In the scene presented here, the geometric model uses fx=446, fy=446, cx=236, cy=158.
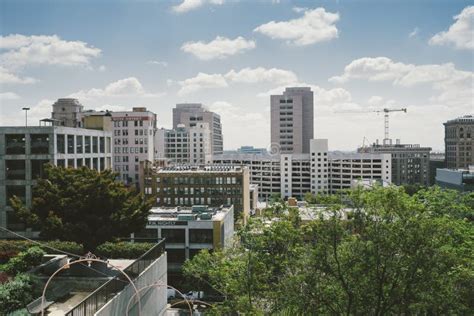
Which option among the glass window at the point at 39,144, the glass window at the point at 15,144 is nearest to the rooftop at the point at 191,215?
the glass window at the point at 39,144

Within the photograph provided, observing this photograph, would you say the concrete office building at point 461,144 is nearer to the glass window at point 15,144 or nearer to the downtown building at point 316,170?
the downtown building at point 316,170

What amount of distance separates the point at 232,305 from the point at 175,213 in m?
41.1

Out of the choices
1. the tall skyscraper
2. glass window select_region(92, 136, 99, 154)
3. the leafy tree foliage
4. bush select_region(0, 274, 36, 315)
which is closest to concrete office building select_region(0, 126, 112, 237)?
glass window select_region(92, 136, 99, 154)

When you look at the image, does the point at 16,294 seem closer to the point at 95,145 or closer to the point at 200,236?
the point at 200,236

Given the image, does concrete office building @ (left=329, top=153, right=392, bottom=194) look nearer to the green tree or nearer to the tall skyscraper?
the tall skyscraper

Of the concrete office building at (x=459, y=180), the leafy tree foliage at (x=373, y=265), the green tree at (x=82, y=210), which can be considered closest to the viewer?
the leafy tree foliage at (x=373, y=265)

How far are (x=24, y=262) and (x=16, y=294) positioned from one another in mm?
4432

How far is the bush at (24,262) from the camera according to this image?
701 inches

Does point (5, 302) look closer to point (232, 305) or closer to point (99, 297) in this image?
point (99, 297)

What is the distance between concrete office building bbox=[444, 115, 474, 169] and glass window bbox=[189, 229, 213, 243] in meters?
134

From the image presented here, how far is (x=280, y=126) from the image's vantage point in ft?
587

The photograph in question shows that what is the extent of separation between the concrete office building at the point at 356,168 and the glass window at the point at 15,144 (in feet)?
299

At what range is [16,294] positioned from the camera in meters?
14.1

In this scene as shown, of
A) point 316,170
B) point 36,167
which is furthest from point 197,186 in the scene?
point 316,170
